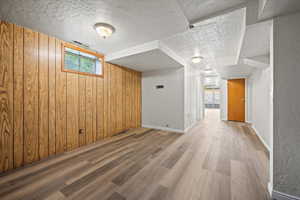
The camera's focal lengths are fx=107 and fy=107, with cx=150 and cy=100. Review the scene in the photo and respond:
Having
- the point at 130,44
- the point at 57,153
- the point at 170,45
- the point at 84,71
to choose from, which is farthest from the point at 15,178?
the point at 170,45

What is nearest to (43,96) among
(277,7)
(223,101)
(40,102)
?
(40,102)

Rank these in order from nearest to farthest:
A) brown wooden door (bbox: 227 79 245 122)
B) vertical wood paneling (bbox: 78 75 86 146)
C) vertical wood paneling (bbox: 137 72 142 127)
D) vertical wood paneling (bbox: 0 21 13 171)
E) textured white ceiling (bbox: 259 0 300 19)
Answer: textured white ceiling (bbox: 259 0 300 19), vertical wood paneling (bbox: 0 21 13 171), vertical wood paneling (bbox: 78 75 86 146), vertical wood paneling (bbox: 137 72 142 127), brown wooden door (bbox: 227 79 245 122)

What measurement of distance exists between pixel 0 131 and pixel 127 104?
9.04 feet

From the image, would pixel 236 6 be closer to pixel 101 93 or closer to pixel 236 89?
pixel 101 93

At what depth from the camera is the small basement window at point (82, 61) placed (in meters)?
2.45

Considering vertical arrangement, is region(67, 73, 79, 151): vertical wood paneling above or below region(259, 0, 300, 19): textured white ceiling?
below

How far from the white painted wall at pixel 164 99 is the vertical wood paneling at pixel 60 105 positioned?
2690 millimetres

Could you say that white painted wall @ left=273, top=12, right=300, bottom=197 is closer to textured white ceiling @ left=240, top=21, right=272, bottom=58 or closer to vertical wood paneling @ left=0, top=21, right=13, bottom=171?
textured white ceiling @ left=240, top=21, right=272, bottom=58

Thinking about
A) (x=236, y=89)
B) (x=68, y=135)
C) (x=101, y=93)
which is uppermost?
(x=236, y=89)

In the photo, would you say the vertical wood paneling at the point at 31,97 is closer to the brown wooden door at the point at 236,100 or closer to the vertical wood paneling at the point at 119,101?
the vertical wood paneling at the point at 119,101

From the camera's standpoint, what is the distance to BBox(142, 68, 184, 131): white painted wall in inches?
147

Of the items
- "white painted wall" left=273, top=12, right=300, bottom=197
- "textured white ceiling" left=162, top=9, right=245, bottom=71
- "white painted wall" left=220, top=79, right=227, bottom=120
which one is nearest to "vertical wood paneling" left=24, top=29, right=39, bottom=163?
"textured white ceiling" left=162, top=9, right=245, bottom=71

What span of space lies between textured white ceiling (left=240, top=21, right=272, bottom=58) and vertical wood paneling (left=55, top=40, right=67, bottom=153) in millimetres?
3396

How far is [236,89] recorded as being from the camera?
5402 mm
